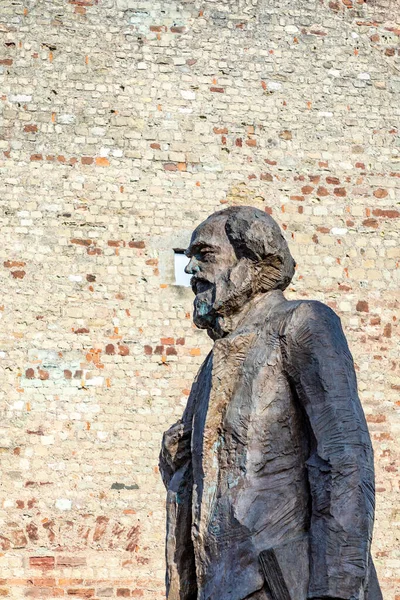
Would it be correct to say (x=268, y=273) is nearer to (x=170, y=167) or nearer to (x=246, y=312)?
(x=246, y=312)

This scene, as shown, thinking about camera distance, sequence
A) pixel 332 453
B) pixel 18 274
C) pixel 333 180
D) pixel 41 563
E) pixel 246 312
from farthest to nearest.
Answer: pixel 333 180 < pixel 18 274 < pixel 41 563 < pixel 246 312 < pixel 332 453

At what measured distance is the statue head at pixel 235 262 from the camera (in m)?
4.54

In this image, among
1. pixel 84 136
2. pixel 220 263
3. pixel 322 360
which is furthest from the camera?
pixel 84 136

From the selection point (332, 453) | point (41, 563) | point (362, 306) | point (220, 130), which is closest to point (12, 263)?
point (220, 130)

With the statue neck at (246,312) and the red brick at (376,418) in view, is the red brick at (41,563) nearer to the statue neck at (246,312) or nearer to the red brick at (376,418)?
the red brick at (376,418)

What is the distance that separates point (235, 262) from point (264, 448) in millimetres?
681

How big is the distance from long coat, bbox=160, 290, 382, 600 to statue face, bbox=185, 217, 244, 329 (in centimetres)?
12

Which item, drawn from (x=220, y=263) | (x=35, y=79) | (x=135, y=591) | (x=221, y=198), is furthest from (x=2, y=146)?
(x=220, y=263)

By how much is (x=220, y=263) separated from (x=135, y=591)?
6.90 meters

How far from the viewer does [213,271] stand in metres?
4.63

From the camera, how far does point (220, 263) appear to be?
4.62m

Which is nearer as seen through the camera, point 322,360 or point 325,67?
point 322,360

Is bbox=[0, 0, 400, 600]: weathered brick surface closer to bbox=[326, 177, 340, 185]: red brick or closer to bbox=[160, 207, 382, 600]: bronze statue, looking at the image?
bbox=[326, 177, 340, 185]: red brick

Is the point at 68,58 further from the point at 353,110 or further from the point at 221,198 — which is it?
the point at 353,110
